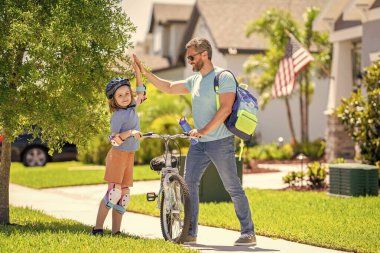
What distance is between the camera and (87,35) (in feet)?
33.9

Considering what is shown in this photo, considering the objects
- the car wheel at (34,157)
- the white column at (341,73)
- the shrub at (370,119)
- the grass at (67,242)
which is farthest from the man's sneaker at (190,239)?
the car wheel at (34,157)

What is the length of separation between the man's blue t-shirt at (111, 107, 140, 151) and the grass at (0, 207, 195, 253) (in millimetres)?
1054

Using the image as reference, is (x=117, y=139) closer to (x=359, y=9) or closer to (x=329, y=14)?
(x=359, y=9)

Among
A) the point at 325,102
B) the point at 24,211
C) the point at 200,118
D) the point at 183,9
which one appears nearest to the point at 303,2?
the point at 325,102

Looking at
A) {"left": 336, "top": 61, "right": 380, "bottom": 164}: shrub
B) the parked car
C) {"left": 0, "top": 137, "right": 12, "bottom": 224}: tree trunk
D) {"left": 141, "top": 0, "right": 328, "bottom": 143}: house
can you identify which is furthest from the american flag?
{"left": 0, "top": 137, "right": 12, "bottom": 224}: tree trunk

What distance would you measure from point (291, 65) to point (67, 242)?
16359 millimetres

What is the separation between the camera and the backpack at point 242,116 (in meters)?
9.41

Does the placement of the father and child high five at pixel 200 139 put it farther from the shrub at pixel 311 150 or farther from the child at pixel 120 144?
the shrub at pixel 311 150

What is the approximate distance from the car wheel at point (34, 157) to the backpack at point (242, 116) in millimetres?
19977

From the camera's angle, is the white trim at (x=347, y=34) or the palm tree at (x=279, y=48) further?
the palm tree at (x=279, y=48)

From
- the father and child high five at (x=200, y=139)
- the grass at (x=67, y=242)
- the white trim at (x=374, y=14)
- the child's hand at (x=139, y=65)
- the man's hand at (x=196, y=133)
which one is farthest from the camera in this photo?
the white trim at (x=374, y=14)

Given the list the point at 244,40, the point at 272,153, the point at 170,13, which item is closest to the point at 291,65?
the point at 272,153

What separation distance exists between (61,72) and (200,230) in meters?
2.78

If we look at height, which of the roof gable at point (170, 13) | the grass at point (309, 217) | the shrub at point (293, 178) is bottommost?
the grass at point (309, 217)
